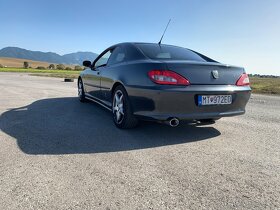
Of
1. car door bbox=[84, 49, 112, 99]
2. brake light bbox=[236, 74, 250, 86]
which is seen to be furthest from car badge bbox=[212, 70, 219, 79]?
car door bbox=[84, 49, 112, 99]

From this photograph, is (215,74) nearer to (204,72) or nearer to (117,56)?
(204,72)

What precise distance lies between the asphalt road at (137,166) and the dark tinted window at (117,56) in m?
1.19

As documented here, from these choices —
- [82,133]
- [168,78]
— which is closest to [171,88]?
[168,78]

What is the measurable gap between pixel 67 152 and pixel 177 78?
5.58 ft

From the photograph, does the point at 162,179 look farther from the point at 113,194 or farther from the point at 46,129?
the point at 46,129

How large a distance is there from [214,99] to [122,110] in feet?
4.81

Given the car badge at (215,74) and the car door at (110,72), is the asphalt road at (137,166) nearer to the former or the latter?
the car door at (110,72)

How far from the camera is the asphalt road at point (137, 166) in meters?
2.14

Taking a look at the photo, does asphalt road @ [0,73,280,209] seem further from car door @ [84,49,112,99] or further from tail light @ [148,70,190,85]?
car door @ [84,49,112,99]

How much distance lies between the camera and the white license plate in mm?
3623

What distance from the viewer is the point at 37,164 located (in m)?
2.84

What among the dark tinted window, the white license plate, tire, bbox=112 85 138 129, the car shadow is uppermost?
the dark tinted window

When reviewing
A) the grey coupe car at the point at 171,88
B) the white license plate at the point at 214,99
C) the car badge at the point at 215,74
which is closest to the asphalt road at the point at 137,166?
the grey coupe car at the point at 171,88

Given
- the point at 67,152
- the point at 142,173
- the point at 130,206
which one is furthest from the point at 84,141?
the point at 130,206
